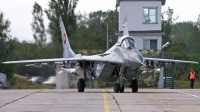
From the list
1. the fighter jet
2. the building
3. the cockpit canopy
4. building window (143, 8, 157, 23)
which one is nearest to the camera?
the fighter jet

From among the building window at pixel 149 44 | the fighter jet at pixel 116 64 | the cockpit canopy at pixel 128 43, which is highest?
the building window at pixel 149 44

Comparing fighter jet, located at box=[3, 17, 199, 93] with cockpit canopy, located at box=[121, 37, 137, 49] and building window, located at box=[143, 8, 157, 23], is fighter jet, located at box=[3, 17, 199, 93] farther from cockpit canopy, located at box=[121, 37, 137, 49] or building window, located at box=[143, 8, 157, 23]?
building window, located at box=[143, 8, 157, 23]

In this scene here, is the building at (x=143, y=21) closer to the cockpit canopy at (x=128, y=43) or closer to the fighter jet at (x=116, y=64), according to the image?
the fighter jet at (x=116, y=64)

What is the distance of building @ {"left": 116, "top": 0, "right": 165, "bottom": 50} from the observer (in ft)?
154

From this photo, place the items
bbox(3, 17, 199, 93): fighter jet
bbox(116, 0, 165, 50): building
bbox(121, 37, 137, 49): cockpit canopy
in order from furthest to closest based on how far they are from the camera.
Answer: bbox(116, 0, 165, 50): building
bbox(121, 37, 137, 49): cockpit canopy
bbox(3, 17, 199, 93): fighter jet

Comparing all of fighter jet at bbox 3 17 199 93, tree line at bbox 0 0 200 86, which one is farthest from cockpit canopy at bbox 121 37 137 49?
tree line at bbox 0 0 200 86

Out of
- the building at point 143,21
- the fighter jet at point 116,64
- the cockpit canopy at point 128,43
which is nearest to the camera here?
the fighter jet at point 116,64

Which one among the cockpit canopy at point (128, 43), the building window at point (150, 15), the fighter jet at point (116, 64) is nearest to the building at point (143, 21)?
the building window at point (150, 15)

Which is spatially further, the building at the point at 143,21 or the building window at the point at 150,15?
the building window at the point at 150,15

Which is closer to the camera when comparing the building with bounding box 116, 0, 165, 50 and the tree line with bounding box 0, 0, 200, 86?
A: the building with bounding box 116, 0, 165, 50

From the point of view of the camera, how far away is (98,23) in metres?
75.2

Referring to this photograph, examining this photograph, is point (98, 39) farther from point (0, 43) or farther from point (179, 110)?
point (179, 110)

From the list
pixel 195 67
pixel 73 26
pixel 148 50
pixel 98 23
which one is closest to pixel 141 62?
pixel 148 50

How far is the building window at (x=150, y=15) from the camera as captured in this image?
4769 centimetres
